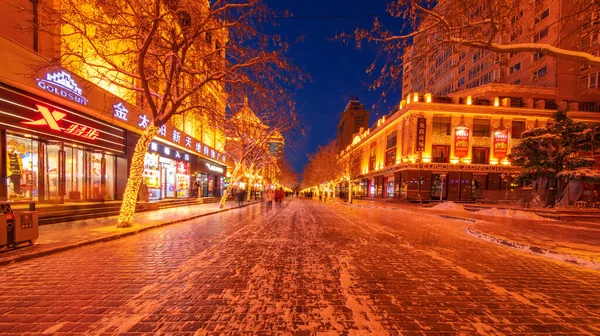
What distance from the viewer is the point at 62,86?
37.2 ft

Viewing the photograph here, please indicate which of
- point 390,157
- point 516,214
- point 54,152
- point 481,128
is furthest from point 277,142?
point 481,128

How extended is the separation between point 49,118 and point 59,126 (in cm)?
64

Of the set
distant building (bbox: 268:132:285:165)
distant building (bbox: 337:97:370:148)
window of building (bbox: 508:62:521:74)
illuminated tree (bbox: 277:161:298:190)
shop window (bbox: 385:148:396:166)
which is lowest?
illuminated tree (bbox: 277:161:298:190)

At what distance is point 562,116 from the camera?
22281mm

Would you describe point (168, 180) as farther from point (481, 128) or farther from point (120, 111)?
point (481, 128)

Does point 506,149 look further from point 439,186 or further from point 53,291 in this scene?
point 53,291

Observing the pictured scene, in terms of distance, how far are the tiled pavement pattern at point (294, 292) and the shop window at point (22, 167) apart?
293 inches

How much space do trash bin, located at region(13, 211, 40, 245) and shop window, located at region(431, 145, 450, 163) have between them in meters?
39.0

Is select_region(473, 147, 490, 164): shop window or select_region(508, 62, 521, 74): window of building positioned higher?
select_region(508, 62, 521, 74): window of building

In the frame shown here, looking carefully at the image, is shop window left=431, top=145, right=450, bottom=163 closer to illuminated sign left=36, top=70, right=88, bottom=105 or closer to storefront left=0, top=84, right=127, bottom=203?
storefront left=0, top=84, right=127, bottom=203

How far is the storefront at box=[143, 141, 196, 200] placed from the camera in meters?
20.6

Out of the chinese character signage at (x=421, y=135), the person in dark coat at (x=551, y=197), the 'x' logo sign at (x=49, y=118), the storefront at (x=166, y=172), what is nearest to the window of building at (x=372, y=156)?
the chinese character signage at (x=421, y=135)

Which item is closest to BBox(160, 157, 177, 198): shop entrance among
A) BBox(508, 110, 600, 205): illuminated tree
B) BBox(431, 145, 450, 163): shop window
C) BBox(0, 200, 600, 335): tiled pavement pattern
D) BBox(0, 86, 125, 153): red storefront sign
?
BBox(0, 86, 125, 153): red storefront sign

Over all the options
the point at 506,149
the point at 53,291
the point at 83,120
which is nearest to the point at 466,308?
the point at 53,291
